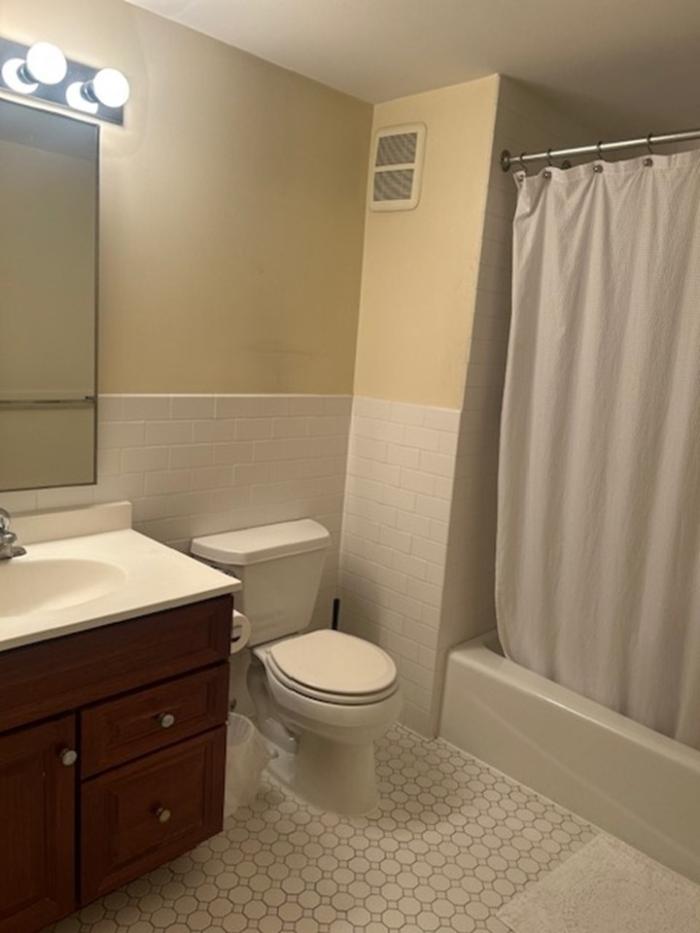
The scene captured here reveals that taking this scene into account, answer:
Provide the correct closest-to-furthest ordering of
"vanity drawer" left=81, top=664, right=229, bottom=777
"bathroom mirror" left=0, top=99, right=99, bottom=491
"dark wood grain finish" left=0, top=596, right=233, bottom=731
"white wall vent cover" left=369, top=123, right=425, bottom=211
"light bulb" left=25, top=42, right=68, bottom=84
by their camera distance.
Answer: "dark wood grain finish" left=0, top=596, right=233, bottom=731
"vanity drawer" left=81, top=664, right=229, bottom=777
"light bulb" left=25, top=42, right=68, bottom=84
"bathroom mirror" left=0, top=99, right=99, bottom=491
"white wall vent cover" left=369, top=123, right=425, bottom=211

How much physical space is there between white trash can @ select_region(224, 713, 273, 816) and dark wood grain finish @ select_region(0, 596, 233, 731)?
0.48 meters

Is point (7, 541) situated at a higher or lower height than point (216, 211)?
lower

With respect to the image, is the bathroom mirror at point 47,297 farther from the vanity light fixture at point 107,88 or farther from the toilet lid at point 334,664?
the toilet lid at point 334,664

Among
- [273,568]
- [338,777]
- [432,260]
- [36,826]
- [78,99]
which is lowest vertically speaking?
[338,777]

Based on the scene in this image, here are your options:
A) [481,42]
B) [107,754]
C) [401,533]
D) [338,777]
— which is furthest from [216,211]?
[338,777]

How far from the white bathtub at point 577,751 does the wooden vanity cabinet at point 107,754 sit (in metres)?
0.96

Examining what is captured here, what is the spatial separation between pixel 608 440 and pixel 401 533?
2.56 feet

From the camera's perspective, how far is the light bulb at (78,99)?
67.2 inches

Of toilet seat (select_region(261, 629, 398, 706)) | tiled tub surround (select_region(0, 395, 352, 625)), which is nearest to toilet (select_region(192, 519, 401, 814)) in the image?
toilet seat (select_region(261, 629, 398, 706))

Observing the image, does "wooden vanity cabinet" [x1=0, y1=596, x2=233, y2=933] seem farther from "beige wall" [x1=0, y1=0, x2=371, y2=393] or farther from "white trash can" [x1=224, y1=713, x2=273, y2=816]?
"beige wall" [x1=0, y1=0, x2=371, y2=393]

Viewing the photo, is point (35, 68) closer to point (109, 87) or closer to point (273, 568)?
point (109, 87)

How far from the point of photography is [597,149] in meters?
1.94

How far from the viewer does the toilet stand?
6.38 ft

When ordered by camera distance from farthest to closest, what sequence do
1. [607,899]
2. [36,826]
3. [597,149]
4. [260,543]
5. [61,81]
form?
[260,543], [597,149], [607,899], [61,81], [36,826]
